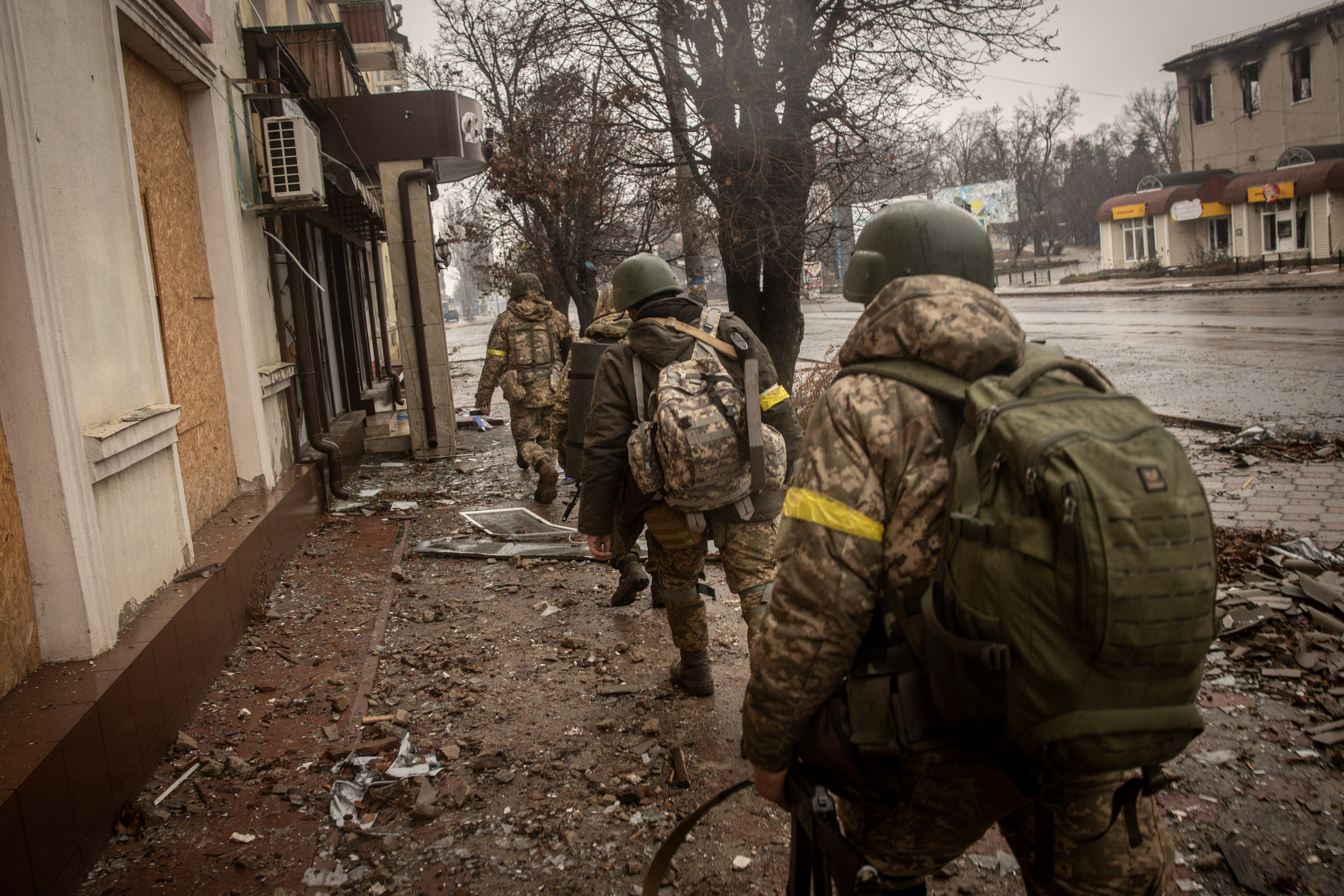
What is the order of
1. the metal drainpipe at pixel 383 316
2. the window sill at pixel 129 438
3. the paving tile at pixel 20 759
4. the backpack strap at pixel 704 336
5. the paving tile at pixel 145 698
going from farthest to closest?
the metal drainpipe at pixel 383 316
the backpack strap at pixel 704 336
the window sill at pixel 129 438
the paving tile at pixel 145 698
the paving tile at pixel 20 759

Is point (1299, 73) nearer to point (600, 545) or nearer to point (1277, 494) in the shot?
point (1277, 494)

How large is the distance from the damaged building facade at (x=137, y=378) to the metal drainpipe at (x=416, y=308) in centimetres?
133

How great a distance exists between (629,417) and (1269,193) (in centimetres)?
3767

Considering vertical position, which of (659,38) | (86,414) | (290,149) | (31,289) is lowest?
(86,414)

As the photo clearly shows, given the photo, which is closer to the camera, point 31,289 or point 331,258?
point 31,289

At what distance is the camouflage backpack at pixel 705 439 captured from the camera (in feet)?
11.0

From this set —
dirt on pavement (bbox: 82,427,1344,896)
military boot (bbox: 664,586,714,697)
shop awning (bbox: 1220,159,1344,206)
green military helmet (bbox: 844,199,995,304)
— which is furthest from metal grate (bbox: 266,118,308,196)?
shop awning (bbox: 1220,159,1344,206)

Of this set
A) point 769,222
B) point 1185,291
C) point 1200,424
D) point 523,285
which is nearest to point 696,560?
point 769,222

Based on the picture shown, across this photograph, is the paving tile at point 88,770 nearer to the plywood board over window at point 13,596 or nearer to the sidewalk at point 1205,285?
the plywood board over window at point 13,596

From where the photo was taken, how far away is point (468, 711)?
13.3 ft

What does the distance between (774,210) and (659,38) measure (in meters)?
1.78

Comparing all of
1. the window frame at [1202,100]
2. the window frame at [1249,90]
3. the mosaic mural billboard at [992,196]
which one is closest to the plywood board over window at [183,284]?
the mosaic mural billboard at [992,196]

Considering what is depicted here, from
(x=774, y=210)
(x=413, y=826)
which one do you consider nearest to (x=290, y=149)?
(x=774, y=210)

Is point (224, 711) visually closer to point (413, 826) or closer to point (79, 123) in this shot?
point (413, 826)
